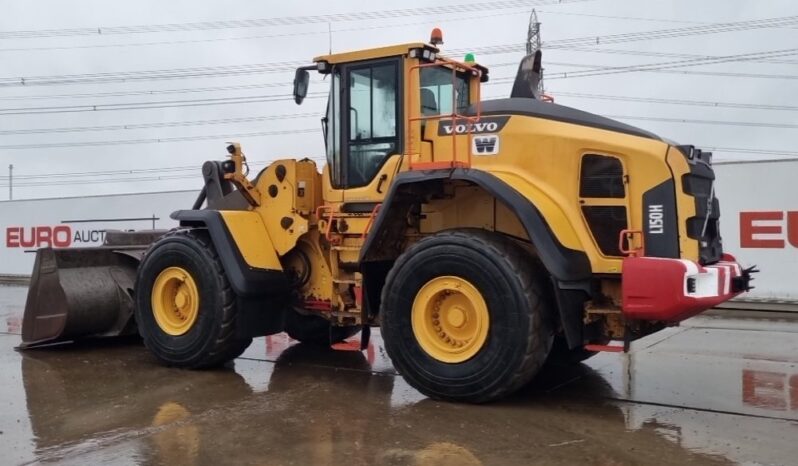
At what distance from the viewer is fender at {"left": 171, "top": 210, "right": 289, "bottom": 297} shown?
6.53 meters

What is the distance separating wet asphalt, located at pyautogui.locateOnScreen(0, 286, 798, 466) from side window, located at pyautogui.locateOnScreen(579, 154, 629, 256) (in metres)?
1.29

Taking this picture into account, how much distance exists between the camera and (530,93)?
646cm

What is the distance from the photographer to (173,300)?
281 inches

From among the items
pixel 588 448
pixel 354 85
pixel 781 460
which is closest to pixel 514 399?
pixel 588 448

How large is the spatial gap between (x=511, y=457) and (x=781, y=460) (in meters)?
1.57

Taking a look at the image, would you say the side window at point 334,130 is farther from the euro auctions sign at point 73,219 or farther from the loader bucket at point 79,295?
the euro auctions sign at point 73,219

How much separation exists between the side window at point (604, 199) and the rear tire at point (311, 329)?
126 inches

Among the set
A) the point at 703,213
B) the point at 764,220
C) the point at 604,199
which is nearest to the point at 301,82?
the point at 604,199

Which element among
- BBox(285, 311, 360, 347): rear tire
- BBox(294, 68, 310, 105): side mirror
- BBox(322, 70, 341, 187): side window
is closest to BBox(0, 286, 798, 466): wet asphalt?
BBox(285, 311, 360, 347): rear tire

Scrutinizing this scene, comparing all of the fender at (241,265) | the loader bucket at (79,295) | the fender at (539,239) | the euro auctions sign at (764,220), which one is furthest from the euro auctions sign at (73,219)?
A: the fender at (539,239)

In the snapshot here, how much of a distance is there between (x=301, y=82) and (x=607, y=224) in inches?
121

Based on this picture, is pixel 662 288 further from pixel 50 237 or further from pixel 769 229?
pixel 50 237

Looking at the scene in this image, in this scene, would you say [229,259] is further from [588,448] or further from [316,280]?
[588,448]

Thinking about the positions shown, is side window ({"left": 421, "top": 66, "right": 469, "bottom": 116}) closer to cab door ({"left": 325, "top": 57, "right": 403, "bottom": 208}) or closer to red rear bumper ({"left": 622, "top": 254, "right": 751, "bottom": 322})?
cab door ({"left": 325, "top": 57, "right": 403, "bottom": 208})
